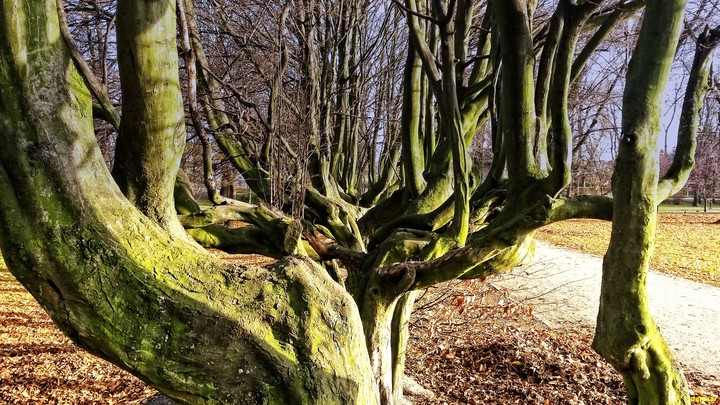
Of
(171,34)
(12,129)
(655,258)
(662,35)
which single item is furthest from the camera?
(655,258)

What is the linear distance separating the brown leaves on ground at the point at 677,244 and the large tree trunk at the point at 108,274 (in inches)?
464

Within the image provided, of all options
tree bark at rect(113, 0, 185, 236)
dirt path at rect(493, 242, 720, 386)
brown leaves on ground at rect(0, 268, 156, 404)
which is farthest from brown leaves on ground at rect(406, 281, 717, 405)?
tree bark at rect(113, 0, 185, 236)

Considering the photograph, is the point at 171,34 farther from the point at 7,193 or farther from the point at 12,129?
the point at 7,193

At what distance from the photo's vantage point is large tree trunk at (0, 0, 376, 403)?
1469mm

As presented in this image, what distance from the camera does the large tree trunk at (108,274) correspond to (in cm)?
147

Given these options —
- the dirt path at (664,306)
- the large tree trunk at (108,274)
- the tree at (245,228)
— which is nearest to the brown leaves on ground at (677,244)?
the dirt path at (664,306)

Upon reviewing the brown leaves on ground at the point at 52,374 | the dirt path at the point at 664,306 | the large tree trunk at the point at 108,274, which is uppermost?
the large tree trunk at the point at 108,274

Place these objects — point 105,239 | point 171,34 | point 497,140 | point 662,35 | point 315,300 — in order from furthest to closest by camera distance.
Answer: point 497,140
point 662,35
point 171,34
point 315,300
point 105,239

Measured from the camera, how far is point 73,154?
1545mm

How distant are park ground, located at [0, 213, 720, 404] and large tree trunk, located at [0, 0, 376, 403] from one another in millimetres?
3610

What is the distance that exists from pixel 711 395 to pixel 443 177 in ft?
12.0

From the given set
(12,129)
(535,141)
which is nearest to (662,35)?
(535,141)

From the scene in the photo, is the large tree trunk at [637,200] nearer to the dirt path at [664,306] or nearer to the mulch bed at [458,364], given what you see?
the mulch bed at [458,364]

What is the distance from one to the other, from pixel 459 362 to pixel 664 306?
4.73 m
